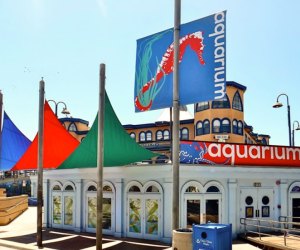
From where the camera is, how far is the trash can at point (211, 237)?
10484mm

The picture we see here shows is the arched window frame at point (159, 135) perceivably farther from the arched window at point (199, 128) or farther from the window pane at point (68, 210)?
the window pane at point (68, 210)

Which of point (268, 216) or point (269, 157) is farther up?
point (269, 157)

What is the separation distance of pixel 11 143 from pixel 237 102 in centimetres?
2668

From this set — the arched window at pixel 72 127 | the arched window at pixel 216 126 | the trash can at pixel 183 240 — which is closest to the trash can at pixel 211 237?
the trash can at pixel 183 240

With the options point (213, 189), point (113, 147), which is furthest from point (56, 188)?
point (213, 189)

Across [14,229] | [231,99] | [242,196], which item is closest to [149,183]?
[242,196]

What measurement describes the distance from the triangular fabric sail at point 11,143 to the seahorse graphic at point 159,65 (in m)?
11.8

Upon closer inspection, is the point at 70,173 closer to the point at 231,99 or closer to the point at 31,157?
the point at 31,157

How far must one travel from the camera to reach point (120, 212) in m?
18.1

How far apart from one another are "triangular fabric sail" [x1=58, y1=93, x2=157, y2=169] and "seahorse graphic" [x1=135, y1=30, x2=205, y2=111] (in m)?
1.78

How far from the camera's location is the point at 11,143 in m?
24.3

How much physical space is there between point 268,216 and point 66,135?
1232cm

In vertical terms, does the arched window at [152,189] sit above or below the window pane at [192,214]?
above

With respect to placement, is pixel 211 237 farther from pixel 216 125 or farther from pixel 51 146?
pixel 216 125
